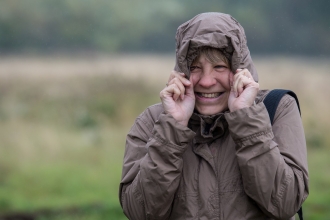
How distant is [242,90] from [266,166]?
35cm

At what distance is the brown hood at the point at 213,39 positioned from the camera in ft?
9.32

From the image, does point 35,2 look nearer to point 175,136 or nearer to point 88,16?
point 88,16

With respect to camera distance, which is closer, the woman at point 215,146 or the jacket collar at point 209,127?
the woman at point 215,146

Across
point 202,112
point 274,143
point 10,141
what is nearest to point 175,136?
point 202,112

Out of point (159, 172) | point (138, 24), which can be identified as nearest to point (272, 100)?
point (159, 172)

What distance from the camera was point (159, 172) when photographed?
276 centimetres

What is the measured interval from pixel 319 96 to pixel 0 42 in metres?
4.83

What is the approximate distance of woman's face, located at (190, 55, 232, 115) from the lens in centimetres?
291

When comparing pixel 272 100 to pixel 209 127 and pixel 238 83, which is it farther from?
pixel 209 127

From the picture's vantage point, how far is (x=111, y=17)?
1032 centimetres

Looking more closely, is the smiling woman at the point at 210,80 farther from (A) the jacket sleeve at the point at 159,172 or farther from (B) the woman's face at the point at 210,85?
(A) the jacket sleeve at the point at 159,172

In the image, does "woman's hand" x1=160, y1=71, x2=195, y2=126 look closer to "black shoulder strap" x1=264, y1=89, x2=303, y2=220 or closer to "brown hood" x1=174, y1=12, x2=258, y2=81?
"brown hood" x1=174, y1=12, x2=258, y2=81

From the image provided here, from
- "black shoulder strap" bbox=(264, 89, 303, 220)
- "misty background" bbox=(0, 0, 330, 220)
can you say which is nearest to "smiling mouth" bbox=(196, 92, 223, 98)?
"black shoulder strap" bbox=(264, 89, 303, 220)

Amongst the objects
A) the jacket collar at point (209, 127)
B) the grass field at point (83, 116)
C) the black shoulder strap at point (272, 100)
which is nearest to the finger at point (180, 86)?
the jacket collar at point (209, 127)
